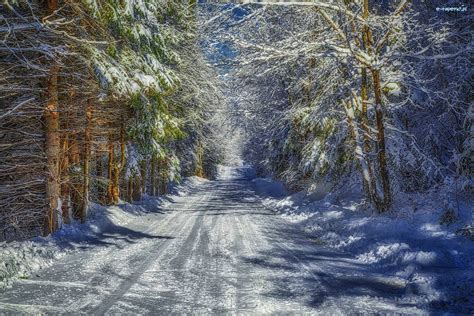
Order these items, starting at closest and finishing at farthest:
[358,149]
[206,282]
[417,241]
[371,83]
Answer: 1. [206,282]
2. [417,241]
3. [358,149]
4. [371,83]

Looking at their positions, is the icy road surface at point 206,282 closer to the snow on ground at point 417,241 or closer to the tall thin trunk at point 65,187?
the snow on ground at point 417,241

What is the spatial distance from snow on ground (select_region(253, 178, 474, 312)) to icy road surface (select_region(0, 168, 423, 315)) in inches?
16.7

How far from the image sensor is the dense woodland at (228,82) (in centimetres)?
925

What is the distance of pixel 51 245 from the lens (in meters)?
8.72

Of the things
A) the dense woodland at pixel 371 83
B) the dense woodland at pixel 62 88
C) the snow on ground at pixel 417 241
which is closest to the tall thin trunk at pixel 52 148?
the dense woodland at pixel 62 88

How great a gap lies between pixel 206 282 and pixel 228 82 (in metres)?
11.2

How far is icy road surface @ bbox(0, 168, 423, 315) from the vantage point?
5164 millimetres

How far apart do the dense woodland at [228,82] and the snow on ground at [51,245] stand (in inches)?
21.5

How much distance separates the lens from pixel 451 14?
14273 mm

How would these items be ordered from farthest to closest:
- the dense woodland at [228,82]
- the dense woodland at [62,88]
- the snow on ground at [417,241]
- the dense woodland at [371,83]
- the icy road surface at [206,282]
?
the dense woodland at [371,83]
the dense woodland at [228,82]
the dense woodland at [62,88]
the snow on ground at [417,241]
the icy road surface at [206,282]

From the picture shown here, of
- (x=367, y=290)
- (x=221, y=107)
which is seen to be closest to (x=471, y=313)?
(x=367, y=290)

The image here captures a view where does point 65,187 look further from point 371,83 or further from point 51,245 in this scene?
point 371,83

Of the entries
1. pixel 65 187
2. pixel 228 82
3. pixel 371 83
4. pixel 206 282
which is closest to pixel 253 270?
pixel 206 282

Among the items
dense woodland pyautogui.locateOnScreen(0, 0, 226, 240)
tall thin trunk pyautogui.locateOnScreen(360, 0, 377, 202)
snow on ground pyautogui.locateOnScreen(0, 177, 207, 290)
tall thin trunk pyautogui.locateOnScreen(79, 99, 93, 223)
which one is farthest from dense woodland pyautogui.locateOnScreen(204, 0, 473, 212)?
snow on ground pyautogui.locateOnScreen(0, 177, 207, 290)
